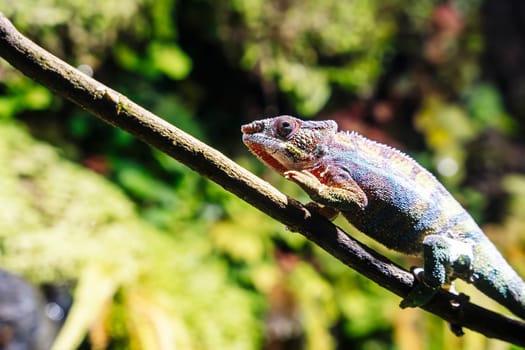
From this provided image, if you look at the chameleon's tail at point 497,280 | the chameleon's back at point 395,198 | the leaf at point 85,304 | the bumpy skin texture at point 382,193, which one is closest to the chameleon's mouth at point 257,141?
the bumpy skin texture at point 382,193

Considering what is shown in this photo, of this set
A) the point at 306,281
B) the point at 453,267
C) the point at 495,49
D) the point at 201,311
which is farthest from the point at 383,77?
the point at 453,267

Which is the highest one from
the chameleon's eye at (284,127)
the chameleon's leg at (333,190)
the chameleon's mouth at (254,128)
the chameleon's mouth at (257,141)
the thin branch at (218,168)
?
the chameleon's eye at (284,127)

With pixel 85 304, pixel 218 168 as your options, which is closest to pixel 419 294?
pixel 218 168

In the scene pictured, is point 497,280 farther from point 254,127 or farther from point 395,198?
point 254,127

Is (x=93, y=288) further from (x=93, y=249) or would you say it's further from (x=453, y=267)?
(x=453, y=267)

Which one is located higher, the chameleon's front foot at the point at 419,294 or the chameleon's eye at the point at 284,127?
the chameleon's eye at the point at 284,127

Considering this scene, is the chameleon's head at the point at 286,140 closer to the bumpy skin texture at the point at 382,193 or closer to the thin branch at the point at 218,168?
the bumpy skin texture at the point at 382,193

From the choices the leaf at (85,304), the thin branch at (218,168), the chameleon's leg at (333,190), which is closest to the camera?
the thin branch at (218,168)
